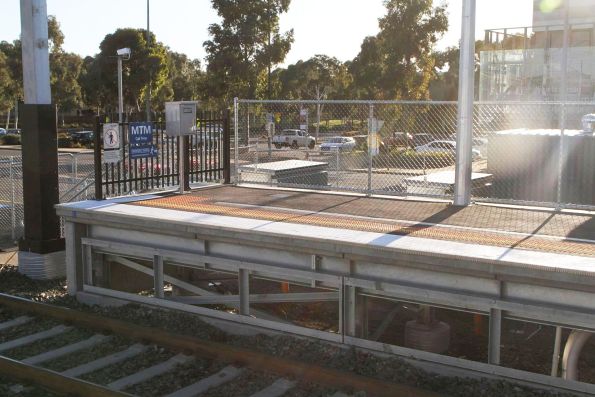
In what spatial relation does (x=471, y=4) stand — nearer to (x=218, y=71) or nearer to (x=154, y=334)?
(x=154, y=334)

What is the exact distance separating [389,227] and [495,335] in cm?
197

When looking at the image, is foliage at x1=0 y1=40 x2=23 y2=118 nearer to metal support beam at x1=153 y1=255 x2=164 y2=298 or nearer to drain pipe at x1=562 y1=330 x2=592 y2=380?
metal support beam at x1=153 y1=255 x2=164 y2=298

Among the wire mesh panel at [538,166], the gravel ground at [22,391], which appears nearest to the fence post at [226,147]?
the wire mesh panel at [538,166]

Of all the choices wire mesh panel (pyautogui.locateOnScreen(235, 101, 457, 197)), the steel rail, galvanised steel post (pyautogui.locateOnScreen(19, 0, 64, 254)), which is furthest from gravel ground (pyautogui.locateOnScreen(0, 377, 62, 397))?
wire mesh panel (pyautogui.locateOnScreen(235, 101, 457, 197))

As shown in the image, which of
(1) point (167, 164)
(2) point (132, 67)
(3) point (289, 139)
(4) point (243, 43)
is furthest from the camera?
(2) point (132, 67)

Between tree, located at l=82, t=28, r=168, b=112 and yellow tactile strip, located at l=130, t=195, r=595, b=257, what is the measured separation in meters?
45.1

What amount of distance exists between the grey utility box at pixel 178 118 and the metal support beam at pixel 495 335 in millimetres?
5935

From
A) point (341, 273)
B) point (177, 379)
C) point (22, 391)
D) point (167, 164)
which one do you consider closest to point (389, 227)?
point (341, 273)

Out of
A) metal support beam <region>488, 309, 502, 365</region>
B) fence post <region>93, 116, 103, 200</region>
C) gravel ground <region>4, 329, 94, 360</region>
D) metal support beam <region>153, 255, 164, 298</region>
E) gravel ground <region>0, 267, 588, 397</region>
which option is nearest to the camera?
gravel ground <region>0, 267, 588, 397</region>

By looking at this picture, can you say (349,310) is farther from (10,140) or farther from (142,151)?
(10,140)

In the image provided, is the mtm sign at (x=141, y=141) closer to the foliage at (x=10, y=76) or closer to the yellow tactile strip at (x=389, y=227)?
the yellow tactile strip at (x=389, y=227)

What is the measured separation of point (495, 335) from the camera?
6.11 m

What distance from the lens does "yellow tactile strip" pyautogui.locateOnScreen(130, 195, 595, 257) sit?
6.70 metres

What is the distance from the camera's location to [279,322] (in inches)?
297
